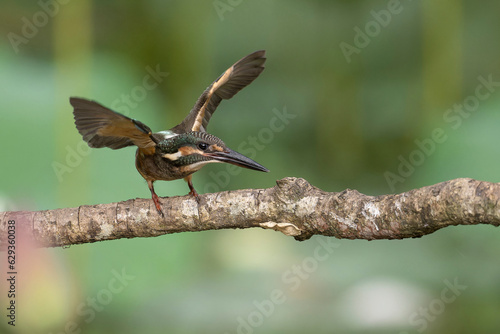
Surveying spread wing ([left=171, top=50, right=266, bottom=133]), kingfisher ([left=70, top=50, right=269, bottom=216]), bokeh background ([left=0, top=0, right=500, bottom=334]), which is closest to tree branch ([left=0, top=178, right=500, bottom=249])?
kingfisher ([left=70, top=50, right=269, bottom=216])

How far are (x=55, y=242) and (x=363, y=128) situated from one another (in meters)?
1.89

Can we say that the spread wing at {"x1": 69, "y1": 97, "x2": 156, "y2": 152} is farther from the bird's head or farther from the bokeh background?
the bokeh background

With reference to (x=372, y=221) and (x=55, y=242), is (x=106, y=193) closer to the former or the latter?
(x=55, y=242)

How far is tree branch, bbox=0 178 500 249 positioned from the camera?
78cm

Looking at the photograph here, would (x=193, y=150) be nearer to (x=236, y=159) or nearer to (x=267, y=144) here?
(x=236, y=159)

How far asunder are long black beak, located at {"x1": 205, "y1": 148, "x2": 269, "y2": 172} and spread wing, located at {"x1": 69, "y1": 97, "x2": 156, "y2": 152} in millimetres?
128

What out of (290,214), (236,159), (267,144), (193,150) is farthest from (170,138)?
(267,144)

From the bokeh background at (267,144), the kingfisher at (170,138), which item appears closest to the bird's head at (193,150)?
the kingfisher at (170,138)

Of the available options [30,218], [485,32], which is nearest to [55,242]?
[30,218]

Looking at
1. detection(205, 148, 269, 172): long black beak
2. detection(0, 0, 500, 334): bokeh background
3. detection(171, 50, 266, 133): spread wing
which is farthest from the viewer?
detection(0, 0, 500, 334): bokeh background

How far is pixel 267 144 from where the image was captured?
278 centimetres

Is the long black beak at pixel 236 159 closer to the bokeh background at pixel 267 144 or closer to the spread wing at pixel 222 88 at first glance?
the spread wing at pixel 222 88

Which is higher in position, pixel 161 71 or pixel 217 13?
pixel 217 13

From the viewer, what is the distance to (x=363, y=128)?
2.81m
